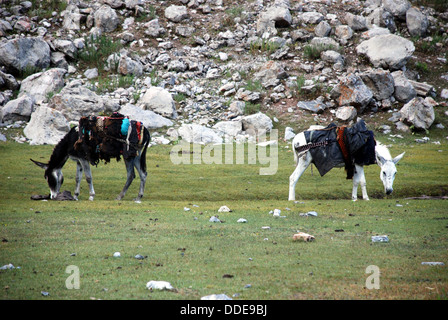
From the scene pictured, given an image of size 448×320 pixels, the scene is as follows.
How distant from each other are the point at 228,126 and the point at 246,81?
26.0 ft

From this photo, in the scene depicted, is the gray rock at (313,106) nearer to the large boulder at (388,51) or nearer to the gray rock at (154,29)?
the large boulder at (388,51)

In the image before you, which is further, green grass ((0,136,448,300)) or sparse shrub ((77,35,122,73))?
sparse shrub ((77,35,122,73))

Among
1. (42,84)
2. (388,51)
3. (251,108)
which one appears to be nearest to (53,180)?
(251,108)

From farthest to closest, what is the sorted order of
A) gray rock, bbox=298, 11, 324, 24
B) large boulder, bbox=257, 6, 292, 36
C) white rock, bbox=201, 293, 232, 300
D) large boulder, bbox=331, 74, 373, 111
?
gray rock, bbox=298, 11, 324, 24 < large boulder, bbox=257, 6, 292, 36 < large boulder, bbox=331, 74, 373, 111 < white rock, bbox=201, 293, 232, 300

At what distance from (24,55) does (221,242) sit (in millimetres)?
33453

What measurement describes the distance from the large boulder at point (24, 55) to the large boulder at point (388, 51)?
87.1 feet

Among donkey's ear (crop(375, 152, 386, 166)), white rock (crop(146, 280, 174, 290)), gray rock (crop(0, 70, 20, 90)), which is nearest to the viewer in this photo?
white rock (crop(146, 280, 174, 290))

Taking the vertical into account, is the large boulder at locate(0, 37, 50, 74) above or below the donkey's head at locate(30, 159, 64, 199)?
above

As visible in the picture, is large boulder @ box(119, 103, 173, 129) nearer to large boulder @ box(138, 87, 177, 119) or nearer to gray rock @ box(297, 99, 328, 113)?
large boulder @ box(138, 87, 177, 119)

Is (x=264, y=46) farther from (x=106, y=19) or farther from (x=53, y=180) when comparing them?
(x=53, y=180)

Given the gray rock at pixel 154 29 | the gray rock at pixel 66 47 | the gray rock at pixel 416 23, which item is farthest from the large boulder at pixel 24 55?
the gray rock at pixel 416 23

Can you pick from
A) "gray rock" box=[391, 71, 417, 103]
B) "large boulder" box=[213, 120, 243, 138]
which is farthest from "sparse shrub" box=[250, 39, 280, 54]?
"large boulder" box=[213, 120, 243, 138]

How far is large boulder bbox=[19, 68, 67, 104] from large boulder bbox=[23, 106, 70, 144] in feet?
22.8

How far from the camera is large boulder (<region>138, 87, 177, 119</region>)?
1265 inches
